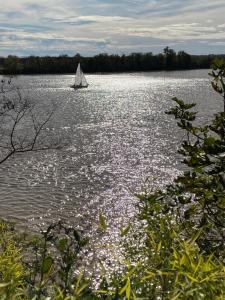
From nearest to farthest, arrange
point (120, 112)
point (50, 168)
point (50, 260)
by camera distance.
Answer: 1. point (50, 260)
2. point (50, 168)
3. point (120, 112)

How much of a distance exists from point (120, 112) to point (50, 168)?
36828 mm

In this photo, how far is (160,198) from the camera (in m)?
5.09

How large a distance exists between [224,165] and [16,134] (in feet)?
141

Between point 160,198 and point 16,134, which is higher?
point 160,198

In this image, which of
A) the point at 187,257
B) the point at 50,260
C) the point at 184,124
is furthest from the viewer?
the point at 184,124

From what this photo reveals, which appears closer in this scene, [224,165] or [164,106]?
[224,165]

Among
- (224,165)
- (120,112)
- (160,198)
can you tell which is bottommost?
(120,112)

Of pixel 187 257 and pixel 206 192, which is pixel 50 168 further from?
pixel 187 257

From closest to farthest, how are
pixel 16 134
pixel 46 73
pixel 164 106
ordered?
1. pixel 16 134
2. pixel 164 106
3. pixel 46 73

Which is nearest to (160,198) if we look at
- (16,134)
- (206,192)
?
(206,192)

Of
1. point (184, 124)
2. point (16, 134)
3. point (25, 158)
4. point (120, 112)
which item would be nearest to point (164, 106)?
point (120, 112)

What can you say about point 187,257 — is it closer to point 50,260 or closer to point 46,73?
point 50,260

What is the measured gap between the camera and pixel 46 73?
198 m

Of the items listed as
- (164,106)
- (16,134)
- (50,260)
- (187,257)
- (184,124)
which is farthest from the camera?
(164,106)
